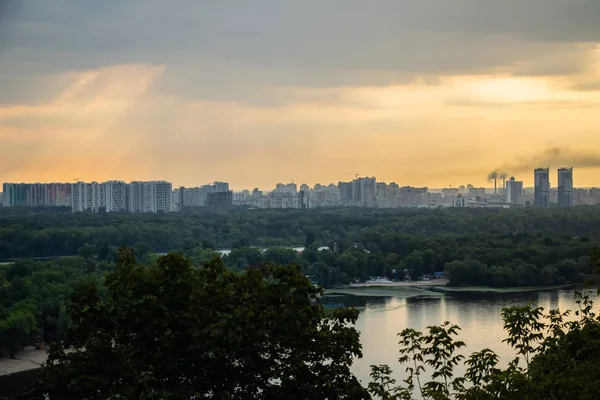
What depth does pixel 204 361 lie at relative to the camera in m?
3.43

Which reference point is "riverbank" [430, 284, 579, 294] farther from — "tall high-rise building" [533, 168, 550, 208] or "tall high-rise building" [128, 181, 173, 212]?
"tall high-rise building" [533, 168, 550, 208]

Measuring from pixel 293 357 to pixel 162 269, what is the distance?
692 mm

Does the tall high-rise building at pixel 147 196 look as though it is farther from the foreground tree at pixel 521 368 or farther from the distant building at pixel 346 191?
the foreground tree at pixel 521 368

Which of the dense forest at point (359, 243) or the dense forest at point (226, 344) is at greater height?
the dense forest at point (226, 344)

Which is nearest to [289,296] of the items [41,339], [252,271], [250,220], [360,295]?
[252,271]

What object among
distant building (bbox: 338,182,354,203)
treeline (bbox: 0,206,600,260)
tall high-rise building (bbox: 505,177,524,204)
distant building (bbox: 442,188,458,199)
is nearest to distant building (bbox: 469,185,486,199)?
distant building (bbox: 442,188,458,199)

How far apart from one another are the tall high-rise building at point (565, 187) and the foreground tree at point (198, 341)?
52.2 m

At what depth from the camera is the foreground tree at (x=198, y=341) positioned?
3322mm

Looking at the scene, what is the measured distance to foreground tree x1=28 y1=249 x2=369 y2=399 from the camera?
3322 millimetres

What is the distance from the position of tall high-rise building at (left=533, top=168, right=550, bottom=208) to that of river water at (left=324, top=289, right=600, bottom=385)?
37.6 metres

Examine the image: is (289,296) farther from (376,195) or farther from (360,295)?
(376,195)

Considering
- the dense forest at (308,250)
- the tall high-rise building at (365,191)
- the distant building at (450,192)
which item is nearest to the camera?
the dense forest at (308,250)

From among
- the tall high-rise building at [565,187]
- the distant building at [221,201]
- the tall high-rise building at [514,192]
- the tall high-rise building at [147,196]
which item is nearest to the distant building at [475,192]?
the tall high-rise building at [514,192]

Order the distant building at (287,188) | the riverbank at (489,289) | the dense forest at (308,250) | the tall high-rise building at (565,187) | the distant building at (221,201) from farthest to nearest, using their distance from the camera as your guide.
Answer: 1. the distant building at (287,188)
2. the tall high-rise building at (565,187)
3. the distant building at (221,201)
4. the riverbank at (489,289)
5. the dense forest at (308,250)
